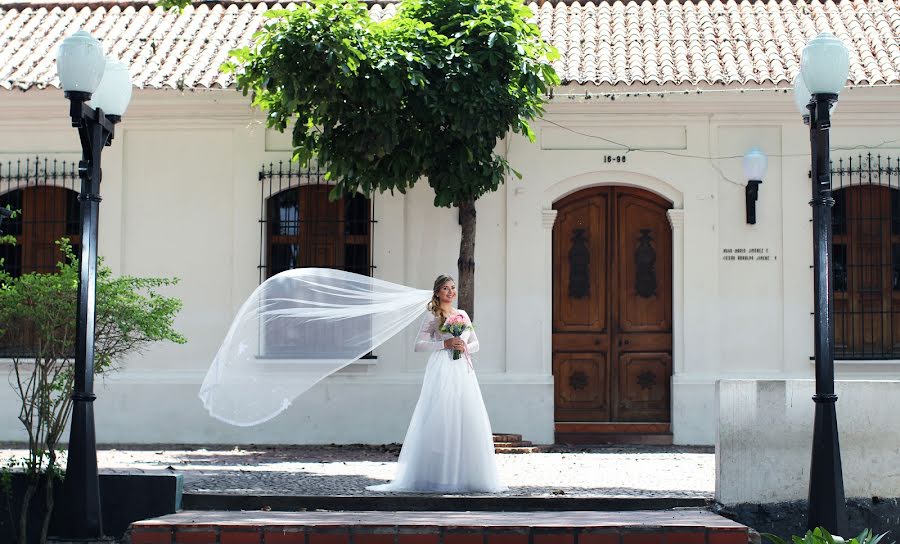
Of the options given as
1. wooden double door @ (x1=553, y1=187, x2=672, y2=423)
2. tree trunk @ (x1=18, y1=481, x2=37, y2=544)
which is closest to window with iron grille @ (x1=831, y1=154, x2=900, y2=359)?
wooden double door @ (x1=553, y1=187, x2=672, y2=423)

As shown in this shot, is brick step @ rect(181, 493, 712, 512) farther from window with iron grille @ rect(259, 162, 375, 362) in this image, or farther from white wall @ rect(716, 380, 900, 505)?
window with iron grille @ rect(259, 162, 375, 362)

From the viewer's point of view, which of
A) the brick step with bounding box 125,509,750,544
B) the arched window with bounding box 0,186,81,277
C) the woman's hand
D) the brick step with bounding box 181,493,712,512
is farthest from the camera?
the arched window with bounding box 0,186,81,277

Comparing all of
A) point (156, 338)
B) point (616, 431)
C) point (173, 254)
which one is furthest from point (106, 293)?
point (616, 431)

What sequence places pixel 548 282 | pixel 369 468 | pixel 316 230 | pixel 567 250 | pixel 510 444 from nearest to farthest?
pixel 369 468 → pixel 510 444 → pixel 548 282 → pixel 567 250 → pixel 316 230

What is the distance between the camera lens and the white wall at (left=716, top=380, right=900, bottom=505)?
8.12 m

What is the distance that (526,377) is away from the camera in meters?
13.9

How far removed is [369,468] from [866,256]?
641cm

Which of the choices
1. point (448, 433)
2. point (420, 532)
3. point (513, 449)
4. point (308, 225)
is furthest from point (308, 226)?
point (420, 532)

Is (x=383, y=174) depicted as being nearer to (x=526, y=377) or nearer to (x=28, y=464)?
(x=526, y=377)

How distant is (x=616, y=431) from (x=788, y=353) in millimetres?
2123

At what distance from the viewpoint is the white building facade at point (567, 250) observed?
13.9m

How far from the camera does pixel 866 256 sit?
46.2ft

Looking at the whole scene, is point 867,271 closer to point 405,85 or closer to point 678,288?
point 678,288

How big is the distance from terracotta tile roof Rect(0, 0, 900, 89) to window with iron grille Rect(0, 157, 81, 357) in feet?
4.14
